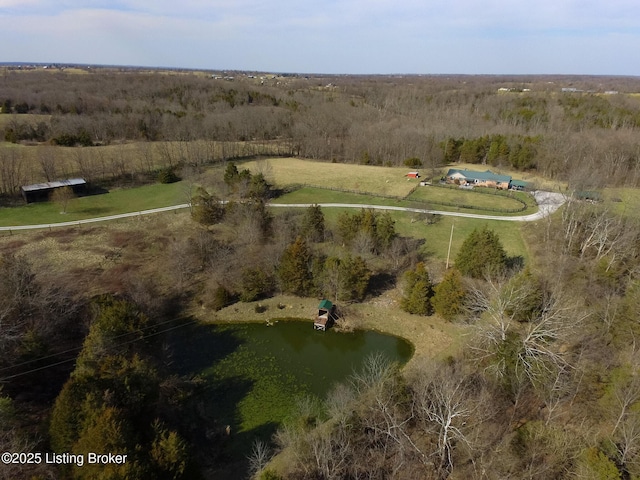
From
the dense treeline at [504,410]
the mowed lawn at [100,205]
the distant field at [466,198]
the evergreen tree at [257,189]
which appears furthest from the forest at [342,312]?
the distant field at [466,198]

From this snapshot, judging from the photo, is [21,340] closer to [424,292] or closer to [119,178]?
[424,292]

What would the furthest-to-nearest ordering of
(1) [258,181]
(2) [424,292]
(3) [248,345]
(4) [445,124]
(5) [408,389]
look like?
(4) [445,124] → (1) [258,181] → (2) [424,292] → (3) [248,345] → (5) [408,389]

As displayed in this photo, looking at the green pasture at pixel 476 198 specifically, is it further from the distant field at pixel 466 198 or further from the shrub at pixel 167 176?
the shrub at pixel 167 176

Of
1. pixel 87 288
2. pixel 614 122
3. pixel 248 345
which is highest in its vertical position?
pixel 614 122

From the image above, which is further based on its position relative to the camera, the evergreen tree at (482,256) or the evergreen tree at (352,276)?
the evergreen tree at (482,256)

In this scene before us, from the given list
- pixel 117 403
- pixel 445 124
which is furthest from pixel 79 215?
pixel 445 124

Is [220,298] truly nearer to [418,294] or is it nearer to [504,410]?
[418,294]
